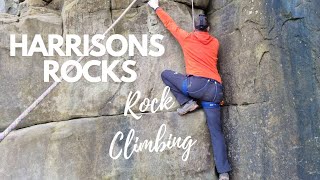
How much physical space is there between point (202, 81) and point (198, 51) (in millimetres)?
381

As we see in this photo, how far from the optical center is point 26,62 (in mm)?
4898

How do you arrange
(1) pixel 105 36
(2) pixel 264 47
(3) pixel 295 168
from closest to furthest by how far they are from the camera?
(3) pixel 295 168 < (2) pixel 264 47 < (1) pixel 105 36

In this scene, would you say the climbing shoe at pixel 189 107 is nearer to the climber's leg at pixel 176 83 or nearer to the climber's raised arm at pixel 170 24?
the climber's leg at pixel 176 83

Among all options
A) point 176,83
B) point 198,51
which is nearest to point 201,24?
point 198,51

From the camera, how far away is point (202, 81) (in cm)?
455

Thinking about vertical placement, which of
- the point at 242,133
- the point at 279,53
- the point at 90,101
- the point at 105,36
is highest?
the point at 105,36

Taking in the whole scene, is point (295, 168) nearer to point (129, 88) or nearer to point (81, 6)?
point (129, 88)

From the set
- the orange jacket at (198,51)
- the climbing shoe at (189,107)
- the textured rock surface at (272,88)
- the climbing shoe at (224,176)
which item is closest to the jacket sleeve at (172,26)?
the orange jacket at (198,51)

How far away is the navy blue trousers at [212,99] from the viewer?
448cm

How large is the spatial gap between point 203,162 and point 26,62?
258cm

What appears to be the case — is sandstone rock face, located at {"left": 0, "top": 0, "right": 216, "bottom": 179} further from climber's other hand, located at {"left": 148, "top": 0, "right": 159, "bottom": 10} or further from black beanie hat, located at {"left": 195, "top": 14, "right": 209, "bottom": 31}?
black beanie hat, located at {"left": 195, "top": 14, "right": 209, "bottom": 31}

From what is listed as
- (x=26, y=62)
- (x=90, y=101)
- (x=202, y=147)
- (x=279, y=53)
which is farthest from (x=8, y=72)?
(x=279, y=53)

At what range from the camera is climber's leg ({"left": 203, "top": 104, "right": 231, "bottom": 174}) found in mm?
4469

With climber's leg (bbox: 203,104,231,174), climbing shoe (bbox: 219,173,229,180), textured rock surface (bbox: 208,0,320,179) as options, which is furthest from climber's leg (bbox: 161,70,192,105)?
climbing shoe (bbox: 219,173,229,180)
